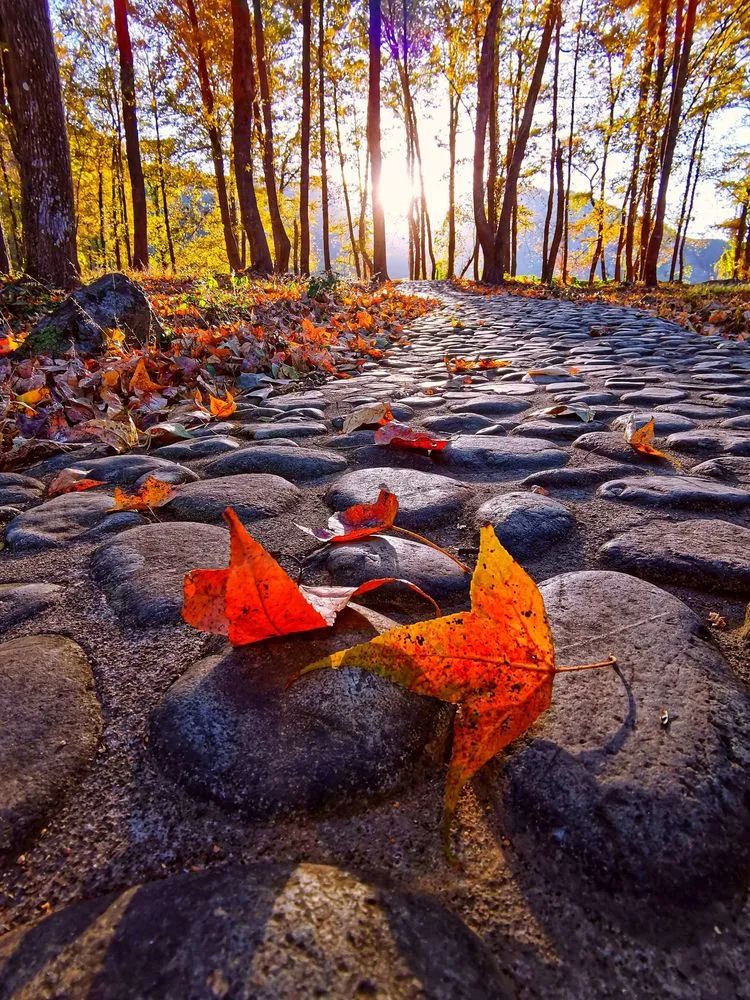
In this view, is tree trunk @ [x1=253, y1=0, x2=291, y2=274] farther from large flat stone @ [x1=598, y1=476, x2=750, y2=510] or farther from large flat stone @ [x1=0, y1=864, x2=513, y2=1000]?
large flat stone @ [x1=0, y1=864, x2=513, y2=1000]

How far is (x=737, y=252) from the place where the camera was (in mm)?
27359

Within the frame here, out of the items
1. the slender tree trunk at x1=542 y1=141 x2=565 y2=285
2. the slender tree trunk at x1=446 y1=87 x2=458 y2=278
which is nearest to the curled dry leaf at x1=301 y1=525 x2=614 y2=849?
the slender tree trunk at x1=542 y1=141 x2=565 y2=285

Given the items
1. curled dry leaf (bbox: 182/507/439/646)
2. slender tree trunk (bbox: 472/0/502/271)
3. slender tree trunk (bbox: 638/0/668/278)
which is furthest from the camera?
slender tree trunk (bbox: 638/0/668/278)

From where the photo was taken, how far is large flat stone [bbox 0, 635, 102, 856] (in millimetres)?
599

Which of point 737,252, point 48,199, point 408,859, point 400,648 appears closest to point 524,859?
point 408,859

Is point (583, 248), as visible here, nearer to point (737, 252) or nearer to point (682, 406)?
point (737, 252)

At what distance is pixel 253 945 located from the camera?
1.41 ft

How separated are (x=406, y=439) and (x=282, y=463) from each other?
432mm

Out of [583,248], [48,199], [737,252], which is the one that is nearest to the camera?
[48,199]

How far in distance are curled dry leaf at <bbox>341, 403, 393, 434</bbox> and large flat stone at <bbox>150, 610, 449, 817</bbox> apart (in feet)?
5.05

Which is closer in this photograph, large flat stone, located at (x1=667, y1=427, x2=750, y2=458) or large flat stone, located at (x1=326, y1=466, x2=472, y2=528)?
large flat stone, located at (x1=326, y1=466, x2=472, y2=528)

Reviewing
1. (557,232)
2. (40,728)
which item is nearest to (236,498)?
(40,728)

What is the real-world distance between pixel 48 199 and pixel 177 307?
2.34 m

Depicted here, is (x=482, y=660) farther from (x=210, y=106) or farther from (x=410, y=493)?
(x=210, y=106)
